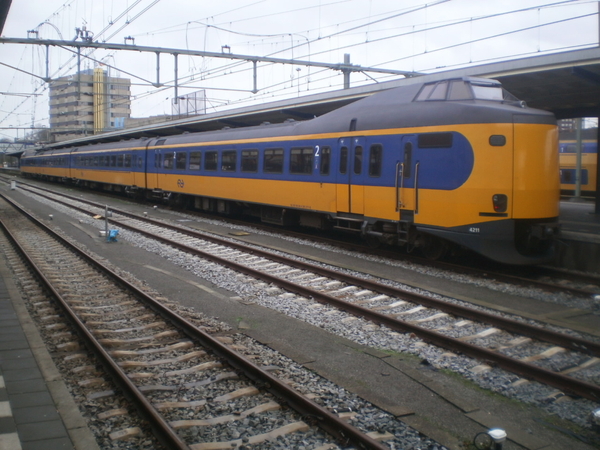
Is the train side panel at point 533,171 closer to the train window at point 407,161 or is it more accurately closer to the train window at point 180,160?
the train window at point 407,161

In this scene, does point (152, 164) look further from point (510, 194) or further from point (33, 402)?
point (33, 402)

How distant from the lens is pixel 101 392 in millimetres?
4926

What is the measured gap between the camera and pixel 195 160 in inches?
776

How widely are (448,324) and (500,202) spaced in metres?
3.10

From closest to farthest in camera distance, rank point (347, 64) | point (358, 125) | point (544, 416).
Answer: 1. point (544, 416)
2. point (358, 125)
3. point (347, 64)

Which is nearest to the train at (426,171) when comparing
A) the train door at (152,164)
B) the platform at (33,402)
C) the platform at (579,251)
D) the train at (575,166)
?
the platform at (579,251)

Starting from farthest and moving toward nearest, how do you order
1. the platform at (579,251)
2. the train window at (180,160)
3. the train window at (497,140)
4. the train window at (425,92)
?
the train window at (180,160) < the platform at (579,251) < the train window at (425,92) < the train window at (497,140)

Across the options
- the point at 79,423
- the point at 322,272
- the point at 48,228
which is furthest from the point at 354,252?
the point at 48,228

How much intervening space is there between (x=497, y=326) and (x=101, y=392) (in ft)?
16.1

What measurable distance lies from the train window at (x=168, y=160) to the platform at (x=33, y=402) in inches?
621

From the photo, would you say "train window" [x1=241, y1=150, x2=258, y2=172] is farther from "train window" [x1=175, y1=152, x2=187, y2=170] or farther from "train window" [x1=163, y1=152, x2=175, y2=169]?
"train window" [x1=163, y1=152, x2=175, y2=169]

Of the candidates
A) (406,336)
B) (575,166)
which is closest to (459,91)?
(406,336)

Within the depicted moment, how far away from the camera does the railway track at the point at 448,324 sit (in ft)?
17.9

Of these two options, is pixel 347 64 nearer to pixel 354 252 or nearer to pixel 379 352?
pixel 354 252
